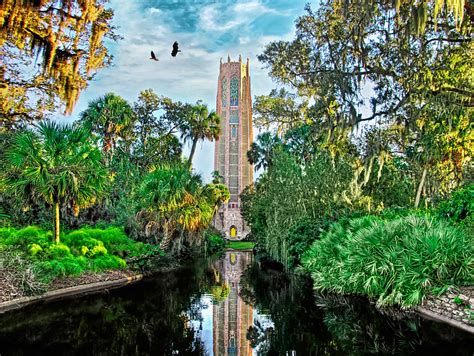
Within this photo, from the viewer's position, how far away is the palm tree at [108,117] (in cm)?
3061

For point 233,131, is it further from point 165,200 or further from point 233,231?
point 165,200

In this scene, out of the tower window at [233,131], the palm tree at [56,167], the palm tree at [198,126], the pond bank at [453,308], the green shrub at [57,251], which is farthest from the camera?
the tower window at [233,131]

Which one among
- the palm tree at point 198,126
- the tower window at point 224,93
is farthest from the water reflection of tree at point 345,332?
the tower window at point 224,93

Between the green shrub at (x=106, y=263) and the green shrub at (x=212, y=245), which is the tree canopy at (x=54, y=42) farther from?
the green shrub at (x=212, y=245)

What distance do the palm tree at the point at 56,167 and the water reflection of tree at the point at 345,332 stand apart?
7.38 metres

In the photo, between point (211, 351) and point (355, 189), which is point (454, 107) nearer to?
point (355, 189)

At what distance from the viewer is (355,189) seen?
691 inches

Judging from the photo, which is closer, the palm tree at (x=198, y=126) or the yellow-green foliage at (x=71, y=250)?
the yellow-green foliage at (x=71, y=250)

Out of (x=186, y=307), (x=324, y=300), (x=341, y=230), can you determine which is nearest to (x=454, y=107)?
(x=341, y=230)

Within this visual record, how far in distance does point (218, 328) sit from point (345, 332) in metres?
2.27

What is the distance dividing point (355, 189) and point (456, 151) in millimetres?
3972

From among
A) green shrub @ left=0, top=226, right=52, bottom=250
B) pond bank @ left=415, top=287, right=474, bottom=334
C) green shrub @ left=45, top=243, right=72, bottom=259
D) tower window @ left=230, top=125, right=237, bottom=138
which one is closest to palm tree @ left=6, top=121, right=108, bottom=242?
green shrub @ left=0, top=226, right=52, bottom=250

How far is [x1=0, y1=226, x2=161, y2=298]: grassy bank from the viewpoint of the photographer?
1088 cm

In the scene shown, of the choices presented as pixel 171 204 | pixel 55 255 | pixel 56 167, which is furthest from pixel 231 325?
pixel 171 204
